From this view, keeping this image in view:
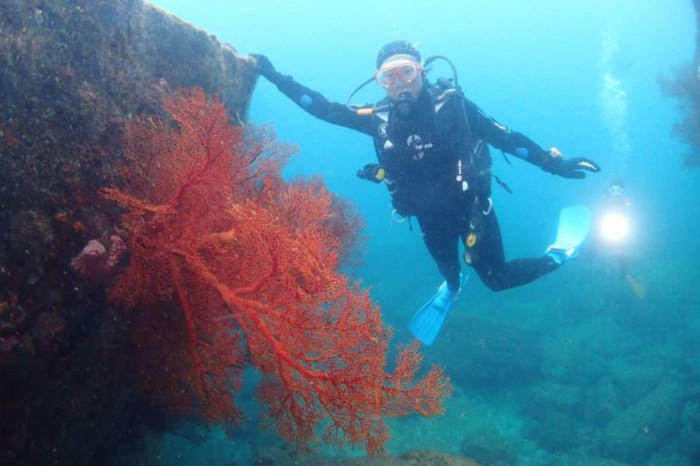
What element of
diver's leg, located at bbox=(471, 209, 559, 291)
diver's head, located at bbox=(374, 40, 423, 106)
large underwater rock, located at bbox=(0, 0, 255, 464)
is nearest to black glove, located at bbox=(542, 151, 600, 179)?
diver's leg, located at bbox=(471, 209, 559, 291)

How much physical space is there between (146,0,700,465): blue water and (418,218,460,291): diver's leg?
7.10 ft

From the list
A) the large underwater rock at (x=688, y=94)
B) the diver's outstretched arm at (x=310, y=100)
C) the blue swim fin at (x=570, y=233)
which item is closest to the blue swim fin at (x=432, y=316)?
the blue swim fin at (x=570, y=233)

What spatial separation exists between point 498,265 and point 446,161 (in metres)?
2.23

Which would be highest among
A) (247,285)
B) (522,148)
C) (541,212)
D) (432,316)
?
(541,212)

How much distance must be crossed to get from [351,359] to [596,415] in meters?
11.9

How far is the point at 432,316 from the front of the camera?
823 cm

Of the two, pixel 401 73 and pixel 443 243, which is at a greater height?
pixel 401 73

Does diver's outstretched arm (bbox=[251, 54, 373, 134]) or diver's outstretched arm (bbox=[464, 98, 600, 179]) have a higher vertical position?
diver's outstretched arm (bbox=[464, 98, 600, 179])

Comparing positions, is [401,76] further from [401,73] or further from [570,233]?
[570,233]

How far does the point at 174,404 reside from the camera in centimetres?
446

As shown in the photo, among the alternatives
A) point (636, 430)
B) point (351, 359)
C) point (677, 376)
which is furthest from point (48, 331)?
point (677, 376)

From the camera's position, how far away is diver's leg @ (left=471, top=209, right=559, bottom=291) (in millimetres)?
7086

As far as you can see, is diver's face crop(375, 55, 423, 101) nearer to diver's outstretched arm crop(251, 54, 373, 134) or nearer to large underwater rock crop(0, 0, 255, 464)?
diver's outstretched arm crop(251, 54, 373, 134)

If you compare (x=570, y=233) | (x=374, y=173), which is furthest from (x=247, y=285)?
(x=570, y=233)
